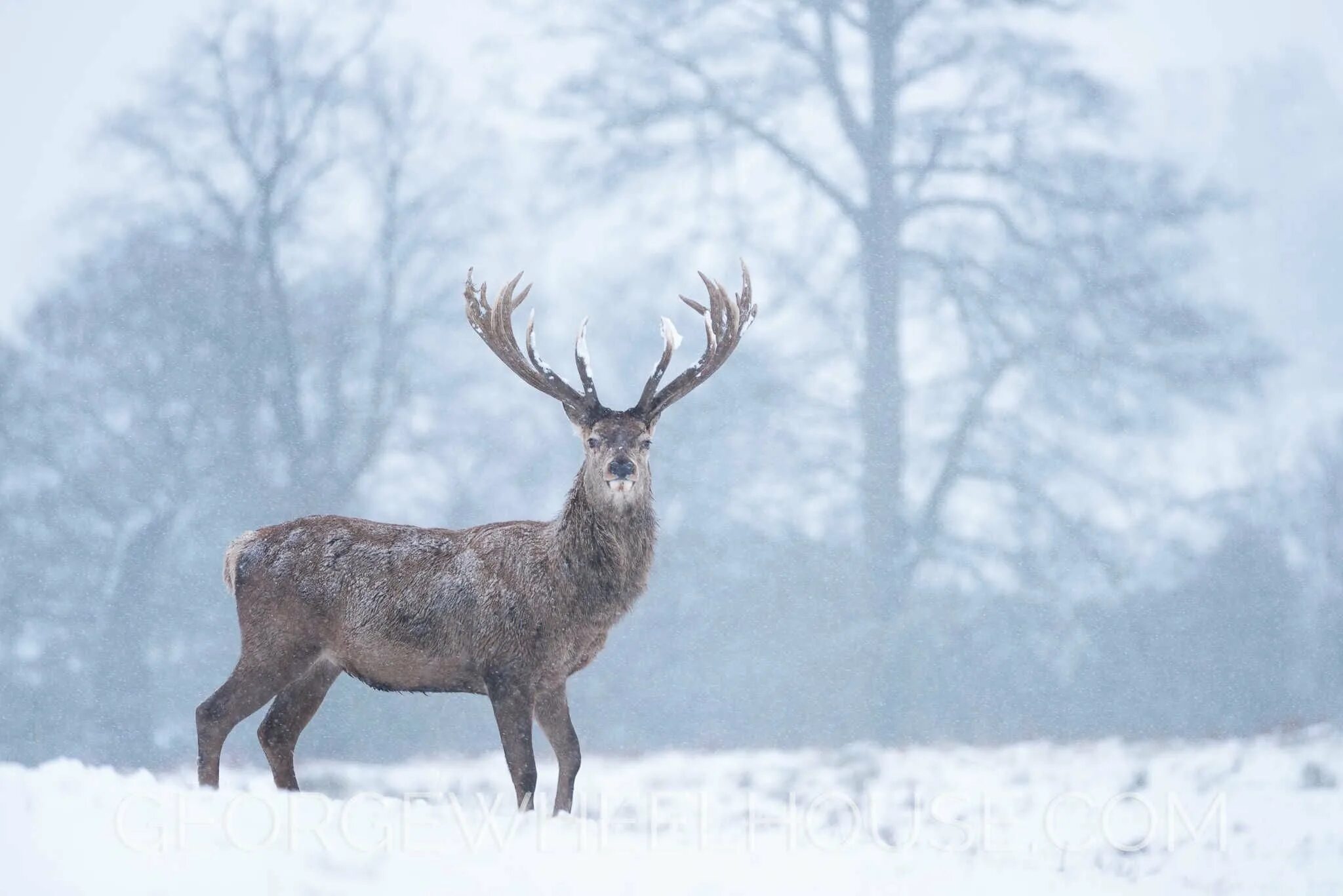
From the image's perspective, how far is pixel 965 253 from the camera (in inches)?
602

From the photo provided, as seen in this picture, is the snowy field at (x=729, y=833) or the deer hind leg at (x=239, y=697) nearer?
the snowy field at (x=729, y=833)

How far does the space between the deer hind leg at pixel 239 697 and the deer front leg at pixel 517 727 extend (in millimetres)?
905

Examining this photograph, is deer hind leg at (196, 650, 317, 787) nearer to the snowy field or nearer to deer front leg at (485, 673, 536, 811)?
the snowy field

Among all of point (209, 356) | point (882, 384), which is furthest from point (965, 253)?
point (209, 356)

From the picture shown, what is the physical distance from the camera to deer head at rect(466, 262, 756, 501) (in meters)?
6.63

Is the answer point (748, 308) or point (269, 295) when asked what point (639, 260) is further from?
point (748, 308)

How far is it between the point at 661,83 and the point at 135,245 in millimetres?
5694

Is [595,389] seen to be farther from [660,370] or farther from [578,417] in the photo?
[660,370]

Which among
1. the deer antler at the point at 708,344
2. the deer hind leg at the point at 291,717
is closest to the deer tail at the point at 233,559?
the deer hind leg at the point at 291,717

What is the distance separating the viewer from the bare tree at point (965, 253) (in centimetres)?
1478

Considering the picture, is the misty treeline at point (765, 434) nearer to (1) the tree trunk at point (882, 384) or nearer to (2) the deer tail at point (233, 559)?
(1) the tree trunk at point (882, 384)

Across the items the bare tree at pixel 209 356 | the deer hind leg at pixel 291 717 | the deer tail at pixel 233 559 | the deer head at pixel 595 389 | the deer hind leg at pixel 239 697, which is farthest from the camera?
the bare tree at pixel 209 356

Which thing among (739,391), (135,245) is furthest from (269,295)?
(739,391)

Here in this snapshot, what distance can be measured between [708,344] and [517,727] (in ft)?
6.27
